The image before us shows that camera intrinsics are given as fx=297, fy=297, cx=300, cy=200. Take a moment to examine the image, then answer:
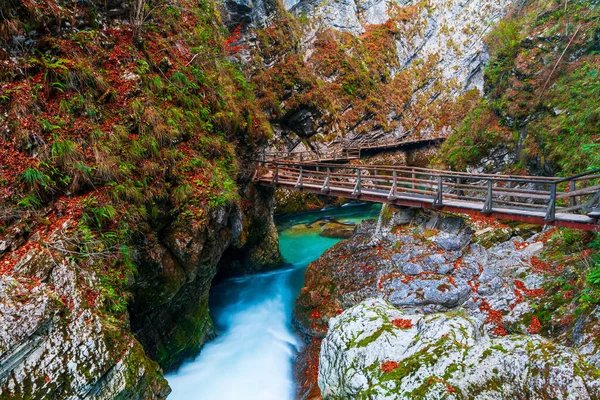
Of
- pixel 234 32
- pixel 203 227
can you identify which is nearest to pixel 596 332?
pixel 203 227

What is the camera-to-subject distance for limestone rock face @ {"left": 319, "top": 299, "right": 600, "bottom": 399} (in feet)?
10.3

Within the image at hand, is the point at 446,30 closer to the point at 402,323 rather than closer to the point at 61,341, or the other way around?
the point at 402,323

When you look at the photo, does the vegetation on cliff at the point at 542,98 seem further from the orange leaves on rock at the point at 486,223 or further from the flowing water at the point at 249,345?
the flowing water at the point at 249,345

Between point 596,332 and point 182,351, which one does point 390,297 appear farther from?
point 182,351

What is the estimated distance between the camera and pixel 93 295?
182 inches

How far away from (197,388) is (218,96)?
8502 mm

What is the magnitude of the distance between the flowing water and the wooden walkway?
8675 mm

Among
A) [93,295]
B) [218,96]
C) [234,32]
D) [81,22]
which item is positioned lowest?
[93,295]

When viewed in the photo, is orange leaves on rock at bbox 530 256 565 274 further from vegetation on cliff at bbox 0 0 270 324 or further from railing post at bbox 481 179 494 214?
vegetation on cliff at bbox 0 0 270 324

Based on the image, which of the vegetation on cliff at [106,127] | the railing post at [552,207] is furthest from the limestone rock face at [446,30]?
the railing post at [552,207]

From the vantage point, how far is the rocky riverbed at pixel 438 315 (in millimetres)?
3482

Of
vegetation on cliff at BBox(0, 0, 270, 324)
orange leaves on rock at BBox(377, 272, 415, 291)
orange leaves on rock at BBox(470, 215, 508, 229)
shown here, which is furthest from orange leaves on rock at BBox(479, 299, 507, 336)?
vegetation on cliff at BBox(0, 0, 270, 324)

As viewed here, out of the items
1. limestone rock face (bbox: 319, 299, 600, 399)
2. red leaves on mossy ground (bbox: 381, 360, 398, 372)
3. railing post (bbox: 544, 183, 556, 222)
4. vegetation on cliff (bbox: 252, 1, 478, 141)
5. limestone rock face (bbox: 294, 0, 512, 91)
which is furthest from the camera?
limestone rock face (bbox: 294, 0, 512, 91)

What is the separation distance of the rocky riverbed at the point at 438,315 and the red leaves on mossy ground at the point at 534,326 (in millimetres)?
18
